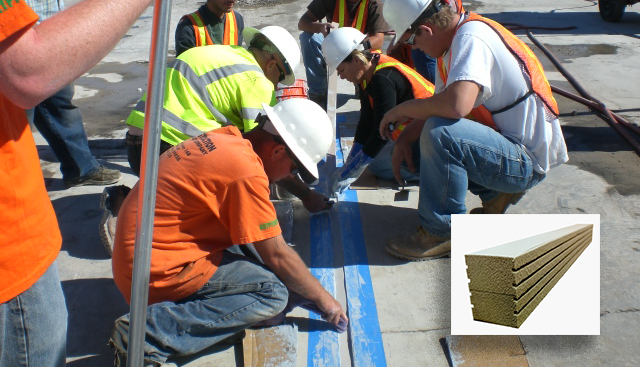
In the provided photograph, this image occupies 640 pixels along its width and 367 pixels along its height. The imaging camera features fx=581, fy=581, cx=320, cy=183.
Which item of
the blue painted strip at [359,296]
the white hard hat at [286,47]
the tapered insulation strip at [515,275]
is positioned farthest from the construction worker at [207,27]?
the tapered insulation strip at [515,275]

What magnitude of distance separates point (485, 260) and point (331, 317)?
79 cm

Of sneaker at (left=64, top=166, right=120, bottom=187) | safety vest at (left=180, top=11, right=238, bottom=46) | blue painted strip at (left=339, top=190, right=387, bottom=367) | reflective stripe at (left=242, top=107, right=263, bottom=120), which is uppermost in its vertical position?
safety vest at (left=180, top=11, right=238, bottom=46)

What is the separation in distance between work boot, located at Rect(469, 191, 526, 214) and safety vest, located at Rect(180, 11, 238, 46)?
244cm

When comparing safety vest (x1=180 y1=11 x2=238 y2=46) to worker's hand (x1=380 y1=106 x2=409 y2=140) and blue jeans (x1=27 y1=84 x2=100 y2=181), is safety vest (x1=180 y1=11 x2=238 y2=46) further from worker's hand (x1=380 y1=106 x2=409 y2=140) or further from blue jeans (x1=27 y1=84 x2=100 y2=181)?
worker's hand (x1=380 y1=106 x2=409 y2=140)

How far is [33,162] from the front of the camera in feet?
5.30

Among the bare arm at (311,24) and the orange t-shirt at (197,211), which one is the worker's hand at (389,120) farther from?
the bare arm at (311,24)

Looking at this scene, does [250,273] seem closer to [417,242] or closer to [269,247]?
[269,247]

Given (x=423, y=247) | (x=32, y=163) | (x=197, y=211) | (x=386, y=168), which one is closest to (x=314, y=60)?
(x=386, y=168)

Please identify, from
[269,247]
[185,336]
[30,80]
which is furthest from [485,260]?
[30,80]

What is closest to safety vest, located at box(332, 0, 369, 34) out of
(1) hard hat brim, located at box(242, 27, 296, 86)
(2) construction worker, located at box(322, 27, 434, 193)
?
(2) construction worker, located at box(322, 27, 434, 193)

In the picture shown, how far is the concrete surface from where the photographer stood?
2.61 m

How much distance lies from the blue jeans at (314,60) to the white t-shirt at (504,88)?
258 cm

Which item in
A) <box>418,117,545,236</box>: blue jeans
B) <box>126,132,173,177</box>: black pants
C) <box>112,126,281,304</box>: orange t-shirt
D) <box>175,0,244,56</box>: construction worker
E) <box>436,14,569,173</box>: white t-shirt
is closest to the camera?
<box>112,126,281,304</box>: orange t-shirt

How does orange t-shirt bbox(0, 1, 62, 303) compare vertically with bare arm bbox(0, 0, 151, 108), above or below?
below
